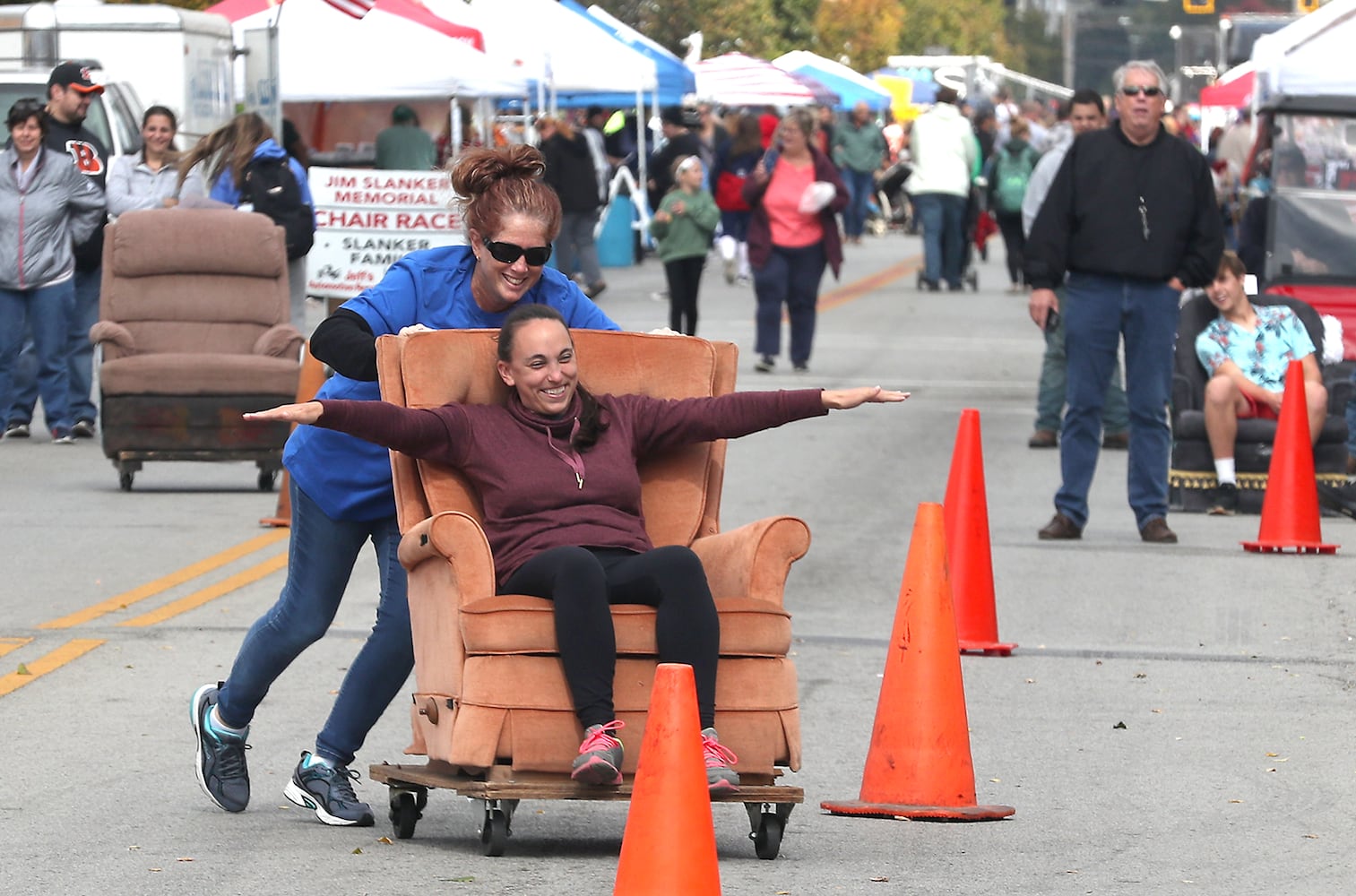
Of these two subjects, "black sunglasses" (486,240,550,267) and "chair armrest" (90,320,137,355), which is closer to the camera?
"black sunglasses" (486,240,550,267)

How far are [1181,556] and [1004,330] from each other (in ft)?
50.4

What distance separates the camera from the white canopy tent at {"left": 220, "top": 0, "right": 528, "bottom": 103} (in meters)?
26.3

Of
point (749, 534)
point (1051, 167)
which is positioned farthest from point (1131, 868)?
point (1051, 167)

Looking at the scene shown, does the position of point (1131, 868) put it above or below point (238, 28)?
below

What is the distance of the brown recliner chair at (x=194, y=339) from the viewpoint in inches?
561

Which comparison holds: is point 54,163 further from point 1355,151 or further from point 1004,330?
point 1004,330

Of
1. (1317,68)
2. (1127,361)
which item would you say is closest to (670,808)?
(1127,361)

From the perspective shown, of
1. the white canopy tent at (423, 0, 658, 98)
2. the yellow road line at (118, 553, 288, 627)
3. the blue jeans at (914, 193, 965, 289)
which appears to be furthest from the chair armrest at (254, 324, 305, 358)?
the blue jeans at (914, 193, 965, 289)

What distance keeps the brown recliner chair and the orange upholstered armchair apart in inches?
304

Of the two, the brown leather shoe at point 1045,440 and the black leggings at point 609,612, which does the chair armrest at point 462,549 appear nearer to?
the black leggings at point 609,612

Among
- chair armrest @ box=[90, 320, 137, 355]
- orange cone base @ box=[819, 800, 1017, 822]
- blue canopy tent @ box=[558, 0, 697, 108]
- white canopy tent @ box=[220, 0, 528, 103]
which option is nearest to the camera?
orange cone base @ box=[819, 800, 1017, 822]

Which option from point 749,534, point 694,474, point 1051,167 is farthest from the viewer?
point 1051,167

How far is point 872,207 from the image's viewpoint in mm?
50125

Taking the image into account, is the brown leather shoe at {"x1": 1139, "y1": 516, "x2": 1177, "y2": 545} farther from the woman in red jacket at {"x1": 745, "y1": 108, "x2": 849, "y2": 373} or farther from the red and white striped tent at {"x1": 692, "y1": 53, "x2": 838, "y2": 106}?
the red and white striped tent at {"x1": 692, "y1": 53, "x2": 838, "y2": 106}
